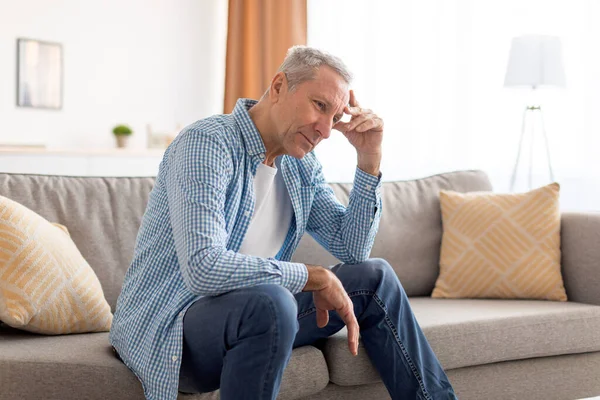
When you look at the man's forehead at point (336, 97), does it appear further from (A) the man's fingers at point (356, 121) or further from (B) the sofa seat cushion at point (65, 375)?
(B) the sofa seat cushion at point (65, 375)

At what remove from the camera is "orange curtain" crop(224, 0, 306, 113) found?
5367 mm

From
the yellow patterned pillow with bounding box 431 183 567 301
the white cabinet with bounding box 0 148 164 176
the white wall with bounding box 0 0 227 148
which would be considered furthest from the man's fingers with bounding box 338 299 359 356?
the white wall with bounding box 0 0 227 148

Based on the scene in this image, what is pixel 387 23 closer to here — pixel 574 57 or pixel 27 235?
pixel 574 57

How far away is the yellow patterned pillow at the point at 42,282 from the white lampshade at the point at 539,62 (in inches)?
98.4

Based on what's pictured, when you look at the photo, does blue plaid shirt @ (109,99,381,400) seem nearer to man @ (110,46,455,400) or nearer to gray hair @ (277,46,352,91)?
man @ (110,46,455,400)

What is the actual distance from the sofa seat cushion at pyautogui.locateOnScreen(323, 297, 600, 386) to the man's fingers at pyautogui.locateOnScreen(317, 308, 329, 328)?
0.17 meters

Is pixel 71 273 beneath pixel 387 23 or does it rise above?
beneath

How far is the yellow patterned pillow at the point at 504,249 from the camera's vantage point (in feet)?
8.98

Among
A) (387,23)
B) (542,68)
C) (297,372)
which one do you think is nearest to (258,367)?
(297,372)

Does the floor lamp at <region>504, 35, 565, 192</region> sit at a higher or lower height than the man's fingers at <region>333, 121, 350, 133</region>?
higher

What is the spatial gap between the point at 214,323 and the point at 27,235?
2.13 ft

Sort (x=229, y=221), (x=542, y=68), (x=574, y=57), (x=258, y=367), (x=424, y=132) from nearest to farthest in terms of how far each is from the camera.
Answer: (x=258, y=367) → (x=229, y=221) → (x=542, y=68) → (x=574, y=57) → (x=424, y=132)

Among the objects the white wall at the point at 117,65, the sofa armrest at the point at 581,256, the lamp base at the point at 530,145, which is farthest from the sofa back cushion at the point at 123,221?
the white wall at the point at 117,65

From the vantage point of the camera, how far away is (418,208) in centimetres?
294
